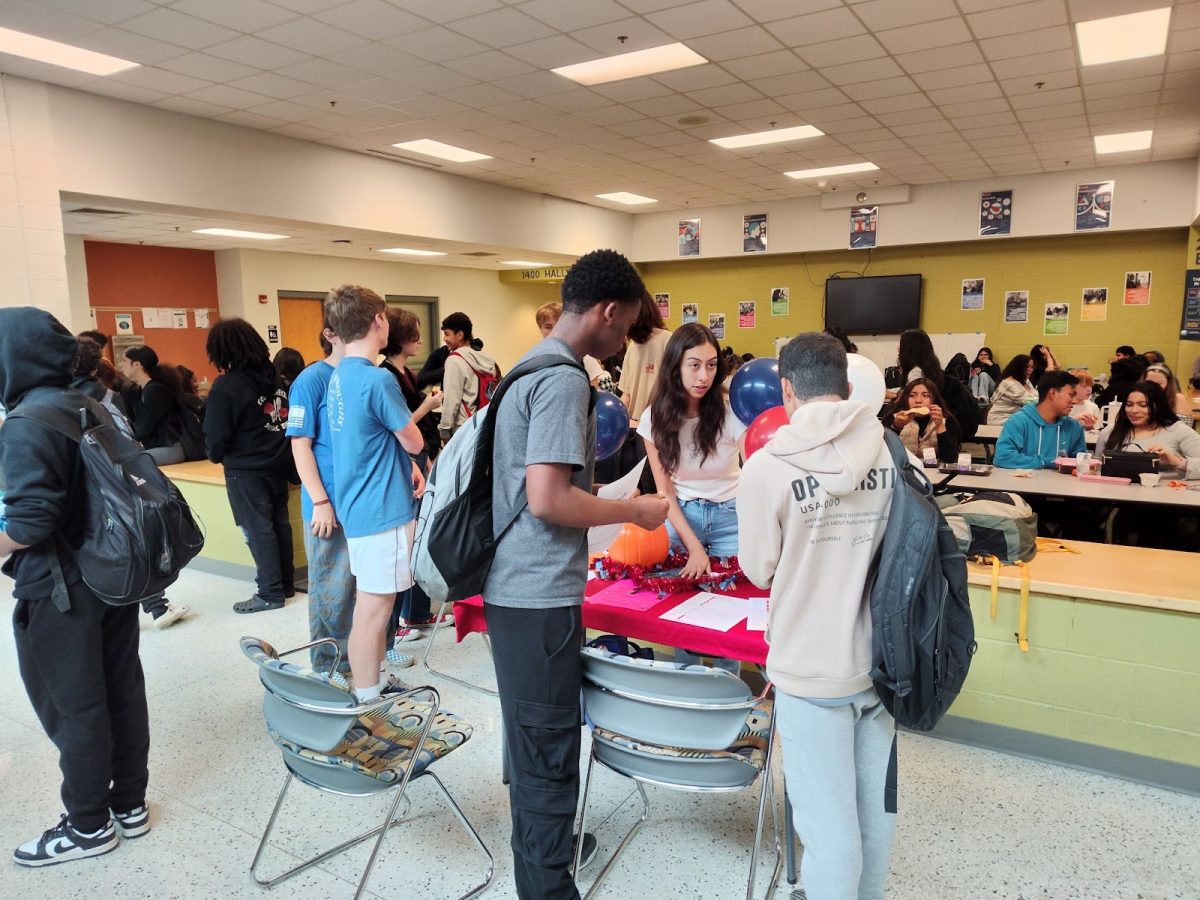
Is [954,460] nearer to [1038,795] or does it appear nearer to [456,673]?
[1038,795]

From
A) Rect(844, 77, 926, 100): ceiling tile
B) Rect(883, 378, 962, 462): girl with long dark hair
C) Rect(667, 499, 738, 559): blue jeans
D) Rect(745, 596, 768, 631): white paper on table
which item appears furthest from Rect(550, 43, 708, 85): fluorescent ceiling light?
Rect(745, 596, 768, 631): white paper on table

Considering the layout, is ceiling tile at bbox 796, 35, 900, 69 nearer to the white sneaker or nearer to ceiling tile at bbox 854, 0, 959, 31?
ceiling tile at bbox 854, 0, 959, 31

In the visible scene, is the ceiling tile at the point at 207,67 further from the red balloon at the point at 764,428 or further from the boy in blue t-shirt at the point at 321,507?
the red balloon at the point at 764,428

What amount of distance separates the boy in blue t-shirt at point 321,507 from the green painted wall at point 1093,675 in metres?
2.42

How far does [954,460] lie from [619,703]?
3677 mm

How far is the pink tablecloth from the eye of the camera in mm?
2008

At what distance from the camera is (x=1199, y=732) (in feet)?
8.22

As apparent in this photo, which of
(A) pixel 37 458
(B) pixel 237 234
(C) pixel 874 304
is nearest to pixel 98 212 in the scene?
(B) pixel 237 234

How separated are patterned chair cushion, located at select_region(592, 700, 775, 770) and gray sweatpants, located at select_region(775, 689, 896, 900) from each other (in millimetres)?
196

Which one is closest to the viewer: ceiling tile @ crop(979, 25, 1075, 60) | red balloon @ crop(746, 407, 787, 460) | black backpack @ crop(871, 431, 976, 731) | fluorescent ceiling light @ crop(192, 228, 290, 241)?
black backpack @ crop(871, 431, 976, 731)

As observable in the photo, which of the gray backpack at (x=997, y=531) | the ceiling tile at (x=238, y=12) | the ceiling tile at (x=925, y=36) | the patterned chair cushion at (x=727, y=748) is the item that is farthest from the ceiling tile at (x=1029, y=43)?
the patterned chair cushion at (x=727, y=748)

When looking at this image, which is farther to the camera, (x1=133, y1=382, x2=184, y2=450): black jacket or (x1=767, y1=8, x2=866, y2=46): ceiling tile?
(x1=133, y1=382, x2=184, y2=450): black jacket

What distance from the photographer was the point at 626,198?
34.3 feet

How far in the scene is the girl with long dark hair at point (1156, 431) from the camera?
4.29 metres
